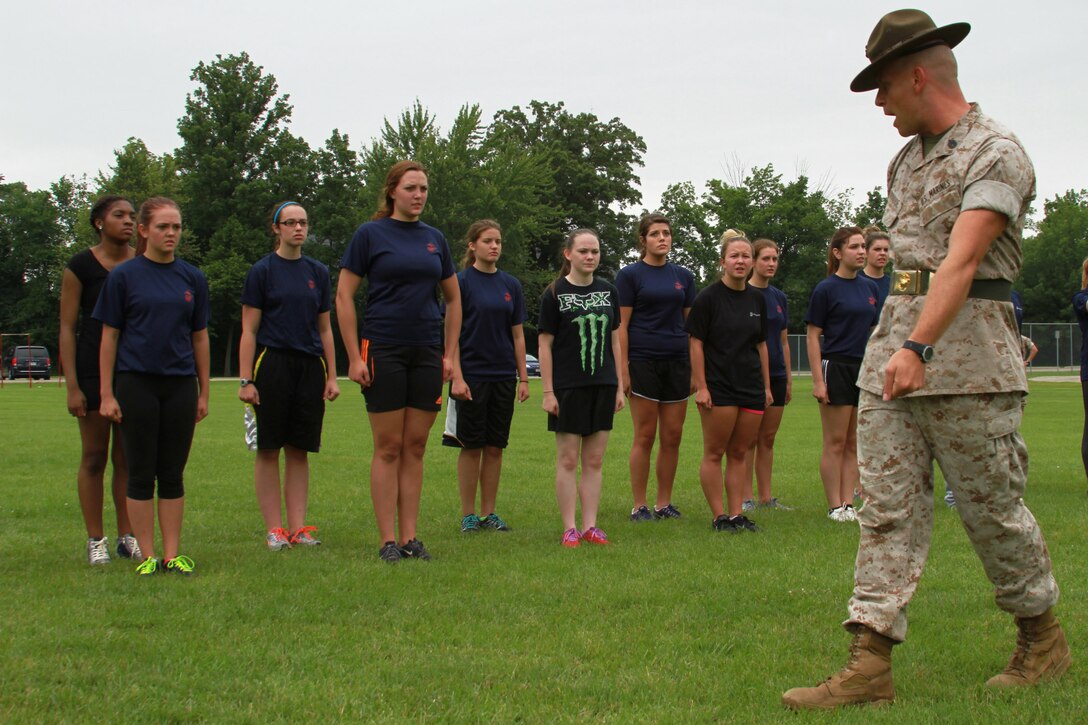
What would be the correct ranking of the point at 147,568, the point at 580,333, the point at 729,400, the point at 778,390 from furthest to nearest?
the point at 778,390, the point at 729,400, the point at 580,333, the point at 147,568

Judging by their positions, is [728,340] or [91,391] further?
[728,340]

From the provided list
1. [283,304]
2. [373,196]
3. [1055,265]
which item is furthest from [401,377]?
[1055,265]

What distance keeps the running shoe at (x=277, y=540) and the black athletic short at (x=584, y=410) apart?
1899 millimetres

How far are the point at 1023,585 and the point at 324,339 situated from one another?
4.92m

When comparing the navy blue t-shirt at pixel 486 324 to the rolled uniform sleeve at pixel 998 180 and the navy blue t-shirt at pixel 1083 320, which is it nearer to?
the rolled uniform sleeve at pixel 998 180

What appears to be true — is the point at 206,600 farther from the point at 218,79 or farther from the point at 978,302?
the point at 218,79

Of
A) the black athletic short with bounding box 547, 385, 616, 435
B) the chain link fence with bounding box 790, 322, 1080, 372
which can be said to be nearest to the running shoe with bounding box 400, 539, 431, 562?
the black athletic short with bounding box 547, 385, 616, 435

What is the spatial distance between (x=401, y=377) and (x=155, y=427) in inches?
56.5

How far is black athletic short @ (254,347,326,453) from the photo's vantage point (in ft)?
23.0

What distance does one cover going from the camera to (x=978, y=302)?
12.3 ft

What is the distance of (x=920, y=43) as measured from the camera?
371cm

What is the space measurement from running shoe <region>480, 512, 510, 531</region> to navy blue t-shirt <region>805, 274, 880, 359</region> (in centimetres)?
289

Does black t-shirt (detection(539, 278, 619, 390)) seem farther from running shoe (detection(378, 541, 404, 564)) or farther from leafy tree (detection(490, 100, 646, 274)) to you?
leafy tree (detection(490, 100, 646, 274))

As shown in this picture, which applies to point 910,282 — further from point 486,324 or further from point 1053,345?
point 1053,345
